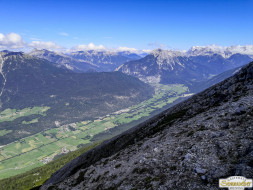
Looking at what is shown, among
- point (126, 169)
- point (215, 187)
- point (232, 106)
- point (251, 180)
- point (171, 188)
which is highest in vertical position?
point (232, 106)

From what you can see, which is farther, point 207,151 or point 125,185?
point 125,185

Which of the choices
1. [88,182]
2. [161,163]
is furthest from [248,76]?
[88,182]

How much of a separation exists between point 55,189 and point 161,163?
40137 mm

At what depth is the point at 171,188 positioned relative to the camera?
21953 millimetres

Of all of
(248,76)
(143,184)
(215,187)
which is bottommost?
(143,184)

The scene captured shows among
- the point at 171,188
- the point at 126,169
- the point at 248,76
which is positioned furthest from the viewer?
the point at 248,76

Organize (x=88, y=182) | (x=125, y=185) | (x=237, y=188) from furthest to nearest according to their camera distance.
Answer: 1. (x=88, y=182)
2. (x=125, y=185)
3. (x=237, y=188)

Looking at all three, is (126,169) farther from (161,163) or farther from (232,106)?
(232,106)

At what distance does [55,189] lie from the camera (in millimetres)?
52125

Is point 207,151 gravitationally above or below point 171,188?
above

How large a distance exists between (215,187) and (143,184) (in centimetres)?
1111

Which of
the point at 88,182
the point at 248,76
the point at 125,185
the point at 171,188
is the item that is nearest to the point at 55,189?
the point at 88,182

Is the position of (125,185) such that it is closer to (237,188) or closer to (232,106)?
(237,188)

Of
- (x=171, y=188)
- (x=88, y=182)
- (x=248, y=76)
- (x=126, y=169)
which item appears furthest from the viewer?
(x=248, y=76)
